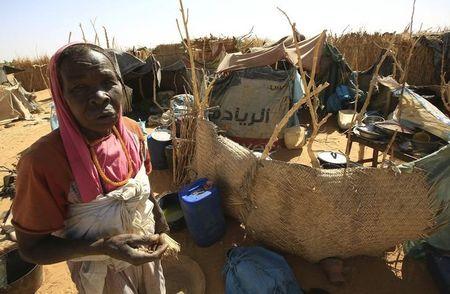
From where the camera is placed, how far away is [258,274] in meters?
2.40

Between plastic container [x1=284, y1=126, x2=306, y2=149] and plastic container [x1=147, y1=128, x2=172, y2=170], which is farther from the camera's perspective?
plastic container [x1=284, y1=126, x2=306, y2=149]

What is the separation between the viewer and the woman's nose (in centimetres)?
115

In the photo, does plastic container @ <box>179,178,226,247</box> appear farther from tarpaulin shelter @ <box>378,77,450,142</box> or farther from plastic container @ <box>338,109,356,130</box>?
plastic container @ <box>338,109,356,130</box>

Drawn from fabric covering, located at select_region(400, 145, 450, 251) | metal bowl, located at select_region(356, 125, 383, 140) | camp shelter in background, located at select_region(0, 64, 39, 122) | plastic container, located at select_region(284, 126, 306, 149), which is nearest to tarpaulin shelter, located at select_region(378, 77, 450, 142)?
metal bowl, located at select_region(356, 125, 383, 140)

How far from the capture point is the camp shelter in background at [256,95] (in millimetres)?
5945

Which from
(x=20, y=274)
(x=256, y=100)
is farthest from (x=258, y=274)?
(x=256, y=100)

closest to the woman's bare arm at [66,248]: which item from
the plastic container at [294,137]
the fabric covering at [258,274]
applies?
the fabric covering at [258,274]

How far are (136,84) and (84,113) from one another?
28.7 ft

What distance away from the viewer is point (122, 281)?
142cm

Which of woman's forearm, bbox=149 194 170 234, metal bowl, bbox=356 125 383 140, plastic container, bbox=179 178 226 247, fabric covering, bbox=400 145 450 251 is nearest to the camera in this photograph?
woman's forearm, bbox=149 194 170 234

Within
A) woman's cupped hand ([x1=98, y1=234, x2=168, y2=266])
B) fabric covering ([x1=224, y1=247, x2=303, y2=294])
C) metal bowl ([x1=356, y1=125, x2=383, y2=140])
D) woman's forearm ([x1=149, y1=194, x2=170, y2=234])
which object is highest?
woman's cupped hand ([x1=98, y1=234, x2=168, y2=266])

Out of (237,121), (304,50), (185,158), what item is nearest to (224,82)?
(237,121)

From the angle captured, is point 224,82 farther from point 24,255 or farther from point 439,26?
point 439,26

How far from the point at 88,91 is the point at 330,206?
191cm
